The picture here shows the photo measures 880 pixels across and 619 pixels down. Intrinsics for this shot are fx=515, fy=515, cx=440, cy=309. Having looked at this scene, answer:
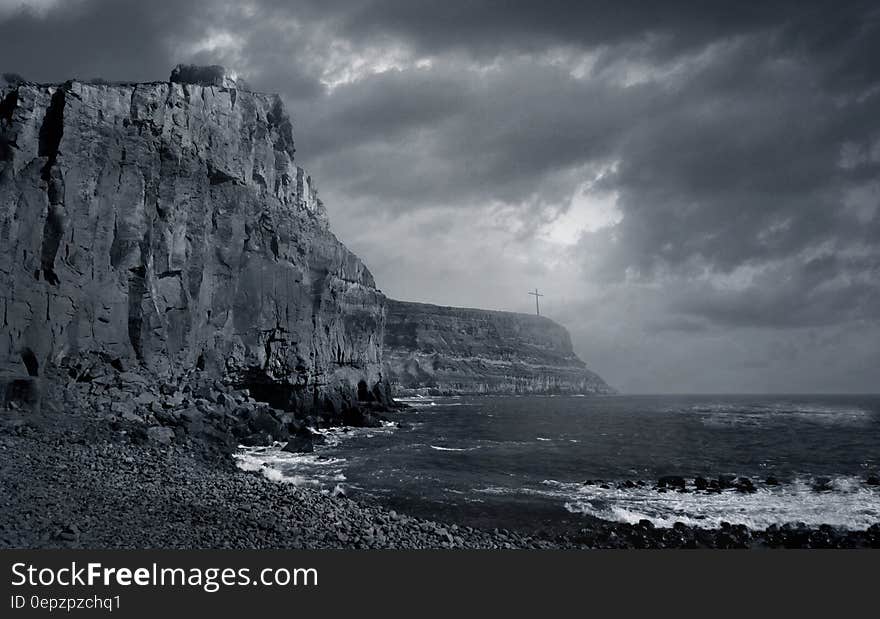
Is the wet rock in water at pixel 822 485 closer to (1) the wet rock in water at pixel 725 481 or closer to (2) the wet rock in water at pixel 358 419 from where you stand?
(1) the wet rock in water at pixel 725 481

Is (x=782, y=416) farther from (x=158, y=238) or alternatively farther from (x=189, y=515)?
(x=189, y=515)

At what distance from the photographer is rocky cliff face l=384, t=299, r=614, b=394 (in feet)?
408

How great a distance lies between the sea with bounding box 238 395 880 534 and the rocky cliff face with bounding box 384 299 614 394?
77.1m

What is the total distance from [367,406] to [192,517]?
45437mm

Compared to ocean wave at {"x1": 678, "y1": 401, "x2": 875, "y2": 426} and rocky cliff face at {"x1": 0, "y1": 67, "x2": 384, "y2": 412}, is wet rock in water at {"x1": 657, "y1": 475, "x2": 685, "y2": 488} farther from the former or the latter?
ocean wave at {"x1": 678, "y1": 401, "x2": 875, "y2": 426}

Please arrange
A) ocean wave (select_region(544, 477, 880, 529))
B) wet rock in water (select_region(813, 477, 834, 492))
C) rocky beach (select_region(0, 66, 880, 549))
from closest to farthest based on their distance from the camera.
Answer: rocky beach (select_region(0, 66, 880, 549)), ocean wave (select_region(544, 477, 880, 529)), wet rock in water (select_region(813, 477, 834, 492))

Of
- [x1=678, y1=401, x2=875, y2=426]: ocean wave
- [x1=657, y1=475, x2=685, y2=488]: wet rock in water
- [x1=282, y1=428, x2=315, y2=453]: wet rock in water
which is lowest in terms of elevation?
[x1=678, y1=401, x2=875, y2=426]: ocean wave

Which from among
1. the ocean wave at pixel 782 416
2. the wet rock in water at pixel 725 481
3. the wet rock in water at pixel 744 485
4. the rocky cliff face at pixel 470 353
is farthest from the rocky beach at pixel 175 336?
the rocky cliff face at pixel 470 353

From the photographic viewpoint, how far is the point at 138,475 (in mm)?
16938

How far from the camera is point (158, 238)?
32.9m

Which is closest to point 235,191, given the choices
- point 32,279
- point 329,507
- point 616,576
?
point 32,279

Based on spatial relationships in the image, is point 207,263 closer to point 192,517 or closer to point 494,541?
point 192,517

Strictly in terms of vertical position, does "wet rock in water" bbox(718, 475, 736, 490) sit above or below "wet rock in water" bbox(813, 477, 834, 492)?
above

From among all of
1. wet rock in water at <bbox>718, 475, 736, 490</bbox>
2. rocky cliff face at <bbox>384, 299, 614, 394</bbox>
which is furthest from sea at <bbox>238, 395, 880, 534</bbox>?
rocky cliff face at <bbox>384, 299, 614, 394</bbox>
